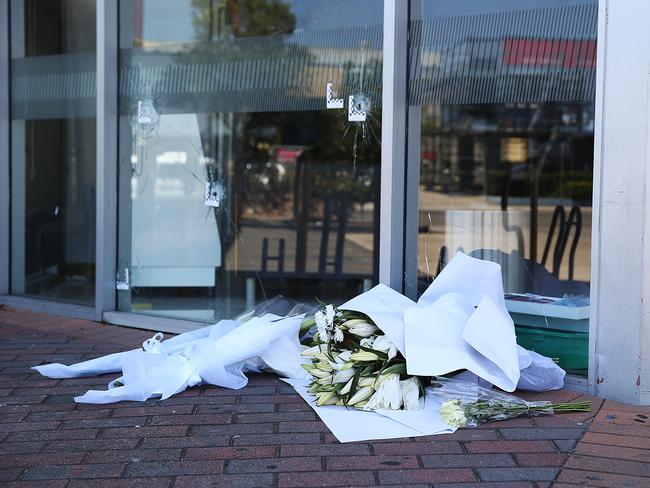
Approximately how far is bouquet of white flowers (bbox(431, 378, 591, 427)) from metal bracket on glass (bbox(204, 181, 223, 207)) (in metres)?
2.88

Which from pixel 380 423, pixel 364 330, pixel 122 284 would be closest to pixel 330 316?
pixel 364 330

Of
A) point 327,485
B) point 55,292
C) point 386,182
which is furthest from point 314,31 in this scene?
point 327,485

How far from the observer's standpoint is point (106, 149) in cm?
611

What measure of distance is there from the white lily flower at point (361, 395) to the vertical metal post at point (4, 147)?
388cm

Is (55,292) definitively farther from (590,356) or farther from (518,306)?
(590,356)

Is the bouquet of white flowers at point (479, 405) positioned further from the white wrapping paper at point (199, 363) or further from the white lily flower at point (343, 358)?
the white wrapping paper at point (199, 363)

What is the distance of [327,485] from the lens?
3.11 metres

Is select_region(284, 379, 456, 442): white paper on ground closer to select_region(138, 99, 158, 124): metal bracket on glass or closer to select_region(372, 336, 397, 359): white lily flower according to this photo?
select_region(372, 336, 397, 359): white lily flower

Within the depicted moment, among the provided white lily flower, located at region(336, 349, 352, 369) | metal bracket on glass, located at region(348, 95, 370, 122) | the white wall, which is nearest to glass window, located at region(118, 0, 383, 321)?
metal bracket on glass, located at region(348, 95, 370, 122)

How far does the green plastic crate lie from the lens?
4.48 metres

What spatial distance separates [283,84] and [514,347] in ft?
7.75

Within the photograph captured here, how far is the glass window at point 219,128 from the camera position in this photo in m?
5.41

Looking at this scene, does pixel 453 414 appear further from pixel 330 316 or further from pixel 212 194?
pixel 212 194

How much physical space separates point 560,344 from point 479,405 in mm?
916
